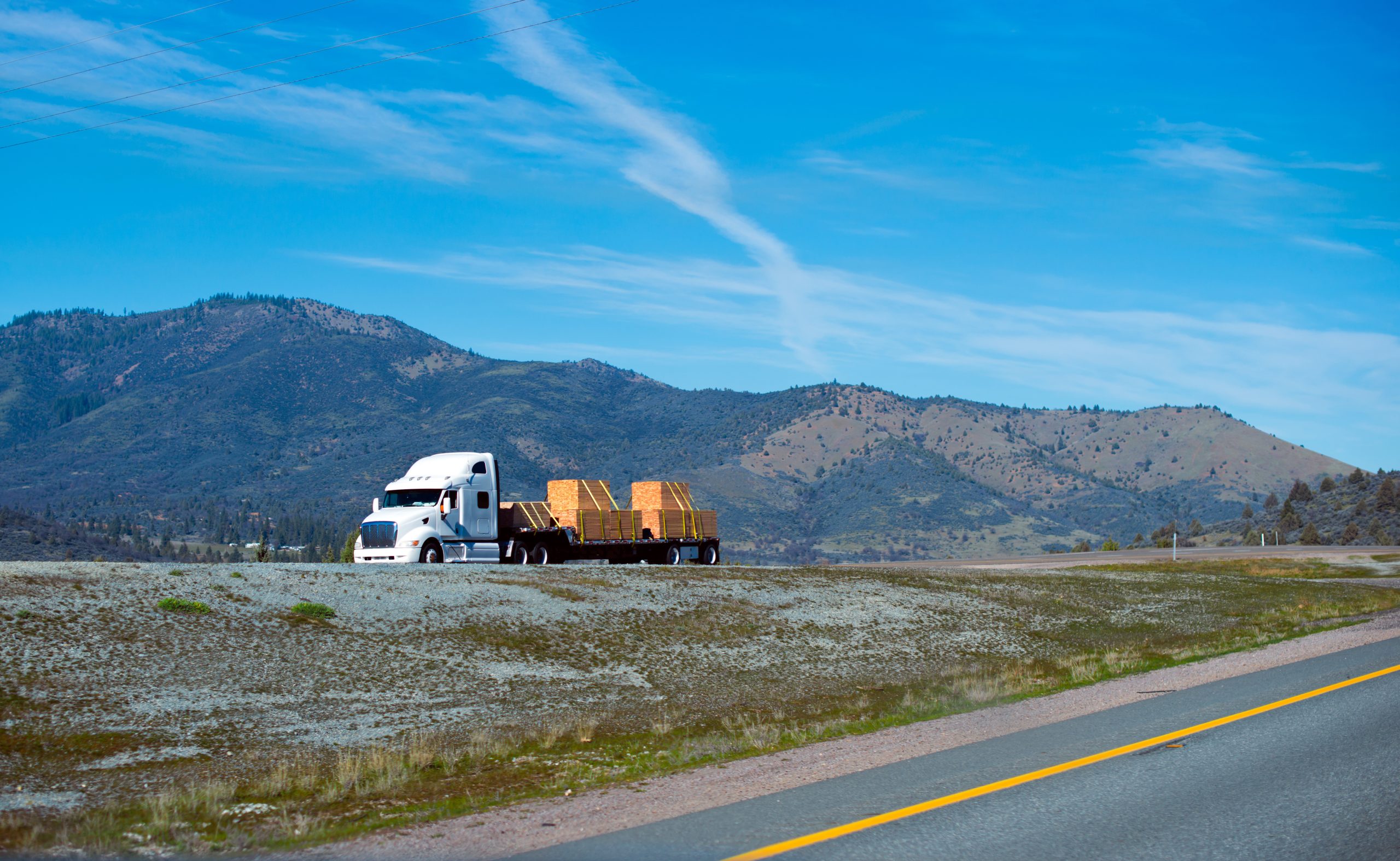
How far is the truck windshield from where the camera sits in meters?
33.3

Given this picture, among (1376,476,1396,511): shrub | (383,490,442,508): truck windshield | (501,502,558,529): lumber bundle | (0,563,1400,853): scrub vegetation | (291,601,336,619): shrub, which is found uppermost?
(1376,476,1396,511): shrub

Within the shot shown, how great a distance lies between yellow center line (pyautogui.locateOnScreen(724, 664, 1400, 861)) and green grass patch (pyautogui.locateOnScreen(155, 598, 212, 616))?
1565 cm

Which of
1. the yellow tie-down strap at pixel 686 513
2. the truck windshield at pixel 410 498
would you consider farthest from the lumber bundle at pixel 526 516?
the yellow tie-down strap at pixel 686 513

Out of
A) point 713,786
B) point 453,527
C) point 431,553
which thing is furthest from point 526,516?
point 713,786

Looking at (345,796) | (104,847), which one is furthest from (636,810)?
(104,847)

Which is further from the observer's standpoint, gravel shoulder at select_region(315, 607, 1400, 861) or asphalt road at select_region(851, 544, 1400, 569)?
Result: asphalt road at select_region(851, 544, 1400, 569)

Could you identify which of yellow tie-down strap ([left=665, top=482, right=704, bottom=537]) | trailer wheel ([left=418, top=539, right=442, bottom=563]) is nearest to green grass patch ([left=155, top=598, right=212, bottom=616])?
trailer wheel ([left=418, top=539, right=442, bottom=563])

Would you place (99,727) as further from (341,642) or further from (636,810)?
(636,810)

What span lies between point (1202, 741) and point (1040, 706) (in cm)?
412

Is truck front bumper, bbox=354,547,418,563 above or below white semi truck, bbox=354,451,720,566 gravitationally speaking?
below

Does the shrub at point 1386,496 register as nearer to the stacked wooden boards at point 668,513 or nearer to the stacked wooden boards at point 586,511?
the stacked wooden boards at point 668,513

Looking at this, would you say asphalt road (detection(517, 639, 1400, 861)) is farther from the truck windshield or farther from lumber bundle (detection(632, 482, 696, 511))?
lumber bundle (detection(632, 482, 696, 511))

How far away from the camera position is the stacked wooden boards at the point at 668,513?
42.4 m

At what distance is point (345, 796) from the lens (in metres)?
11.3
